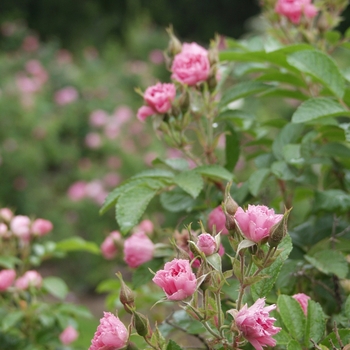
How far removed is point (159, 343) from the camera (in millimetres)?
523

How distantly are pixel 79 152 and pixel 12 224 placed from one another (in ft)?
10.1

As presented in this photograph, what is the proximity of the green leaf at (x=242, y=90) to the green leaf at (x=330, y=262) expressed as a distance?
0.89 ft

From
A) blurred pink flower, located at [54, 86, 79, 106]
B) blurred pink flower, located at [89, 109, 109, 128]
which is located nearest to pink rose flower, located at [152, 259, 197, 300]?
blurred pink flower, located at [89, 109, 109, 128]

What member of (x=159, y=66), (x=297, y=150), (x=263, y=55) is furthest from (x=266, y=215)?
(x=159, y=66)

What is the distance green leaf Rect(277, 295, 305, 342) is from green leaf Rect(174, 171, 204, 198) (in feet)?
0.60

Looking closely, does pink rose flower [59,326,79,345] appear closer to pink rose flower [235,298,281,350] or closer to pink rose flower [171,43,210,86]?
pink rose flower [171,43,210,86]

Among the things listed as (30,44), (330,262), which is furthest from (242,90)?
(30,44)

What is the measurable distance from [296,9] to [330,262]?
464mm

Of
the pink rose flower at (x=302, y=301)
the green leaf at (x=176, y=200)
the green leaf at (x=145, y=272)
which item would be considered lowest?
the green leaf at (x=145, y=272)

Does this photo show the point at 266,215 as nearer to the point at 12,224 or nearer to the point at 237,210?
the point at 237,210

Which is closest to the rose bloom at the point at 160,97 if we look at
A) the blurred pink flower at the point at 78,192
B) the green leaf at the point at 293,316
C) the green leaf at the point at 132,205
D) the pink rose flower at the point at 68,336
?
the green leaf at the point at 132,205

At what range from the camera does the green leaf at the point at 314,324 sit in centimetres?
56

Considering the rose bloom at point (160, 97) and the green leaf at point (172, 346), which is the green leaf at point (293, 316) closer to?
the green leaf at point (172, 346)

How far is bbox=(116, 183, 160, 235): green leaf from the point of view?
67 cm
